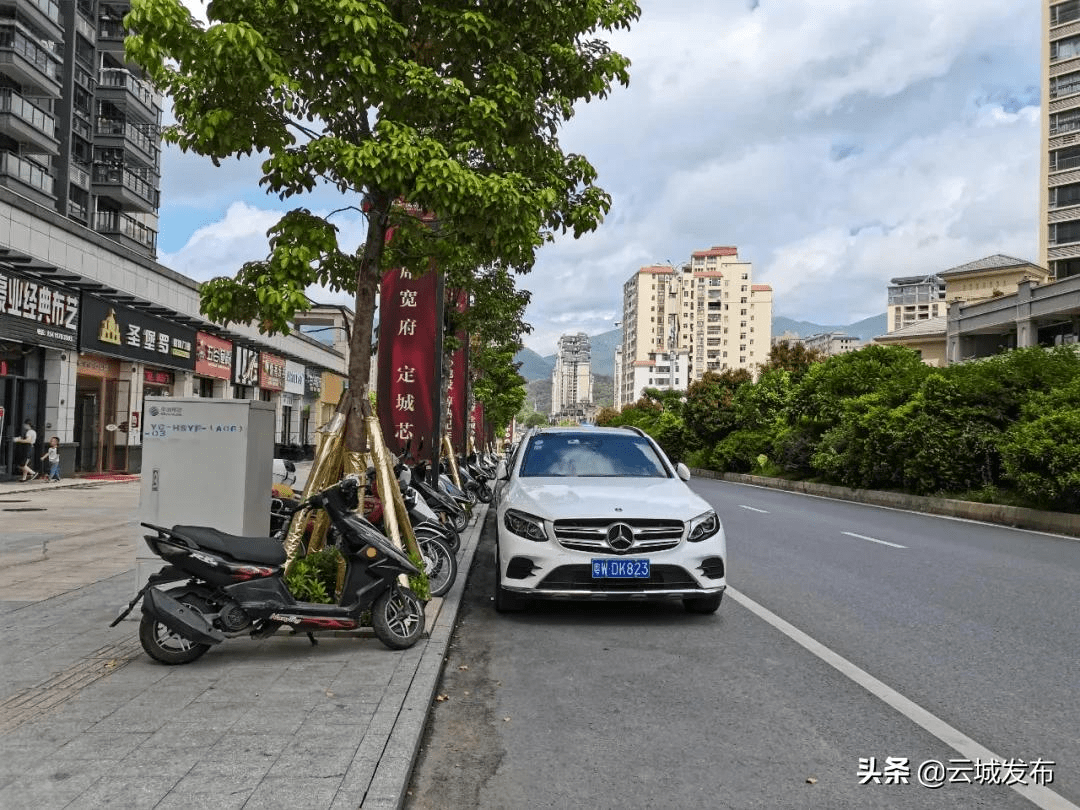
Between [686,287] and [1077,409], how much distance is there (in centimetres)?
15257

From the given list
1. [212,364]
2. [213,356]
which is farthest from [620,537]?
[213,356]

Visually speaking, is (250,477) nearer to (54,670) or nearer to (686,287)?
(54,670)

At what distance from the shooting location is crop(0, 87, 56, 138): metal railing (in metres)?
34.1

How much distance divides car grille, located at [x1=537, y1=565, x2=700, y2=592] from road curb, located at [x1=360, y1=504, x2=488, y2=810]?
87 centimetres

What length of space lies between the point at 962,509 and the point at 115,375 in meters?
23.7

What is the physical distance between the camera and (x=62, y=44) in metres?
40.2

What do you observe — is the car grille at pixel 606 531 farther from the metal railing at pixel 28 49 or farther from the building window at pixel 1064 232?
the building window at pixel 1064 232

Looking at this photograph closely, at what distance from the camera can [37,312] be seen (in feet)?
72.9

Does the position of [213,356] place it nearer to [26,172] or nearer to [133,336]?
[133,336]

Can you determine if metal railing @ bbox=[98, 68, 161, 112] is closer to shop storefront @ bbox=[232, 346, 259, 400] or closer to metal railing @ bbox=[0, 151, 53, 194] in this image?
metal railing @ bbox=[0, 151, 53, 194]

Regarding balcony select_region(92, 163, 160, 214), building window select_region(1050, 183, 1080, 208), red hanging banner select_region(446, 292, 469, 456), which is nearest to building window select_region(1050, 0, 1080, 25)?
building window select_region(1050, 183, 1080, 208)

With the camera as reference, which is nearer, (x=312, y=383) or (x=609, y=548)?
(x=609, y=548)

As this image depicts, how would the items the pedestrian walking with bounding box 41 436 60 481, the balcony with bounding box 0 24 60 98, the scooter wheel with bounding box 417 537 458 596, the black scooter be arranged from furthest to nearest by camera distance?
1. the balcony with bounding box 0 24 60 98
2. the pedestrian walking with bounding box 41 436 60 481
3. the scooter wheel with bounding box 417 537 458 596
4. the black scooter

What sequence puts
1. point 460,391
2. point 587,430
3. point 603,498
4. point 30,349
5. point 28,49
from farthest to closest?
point 28,49
point 460,391
point 30,349
point 587,430
point 603,498
